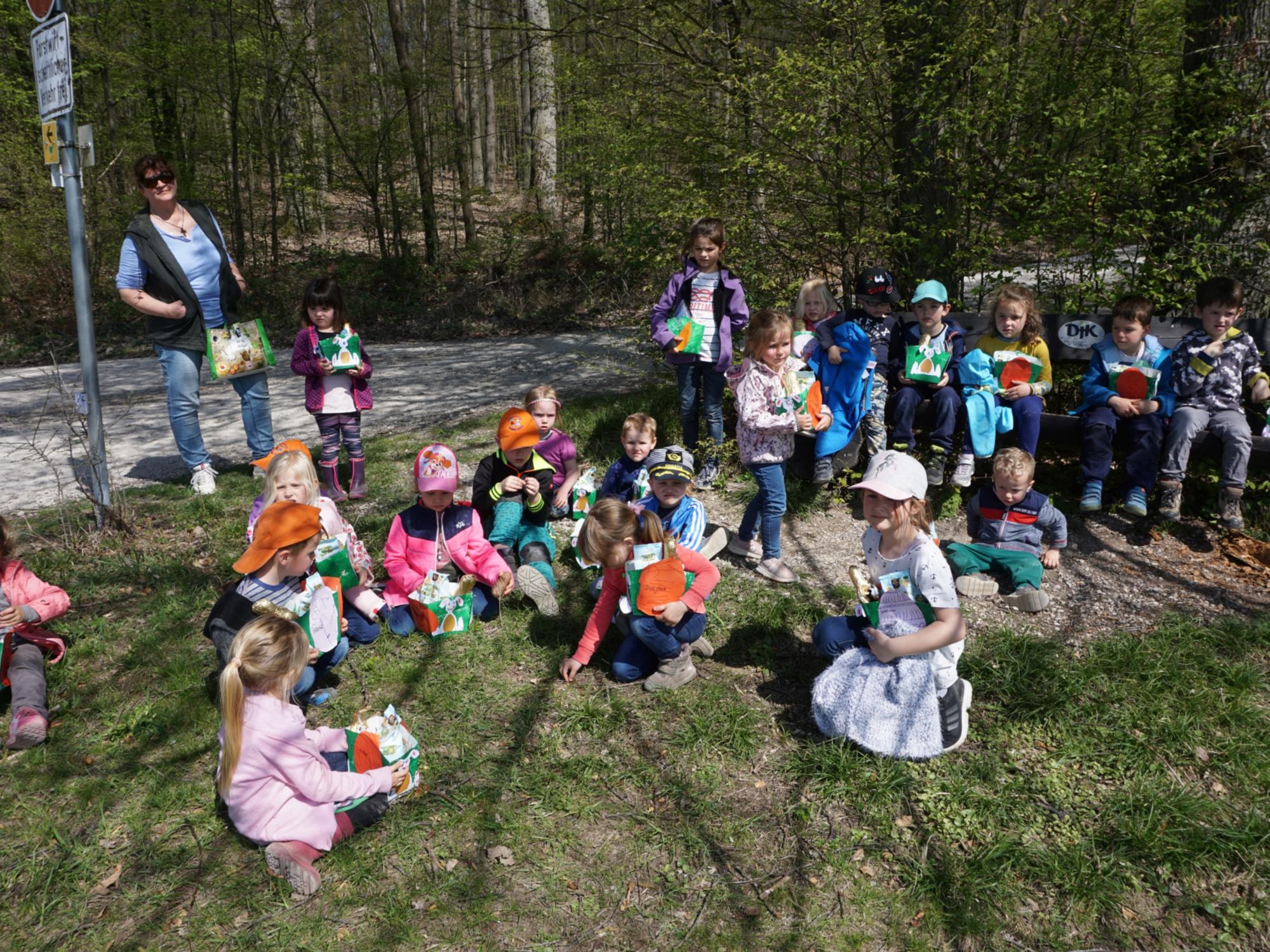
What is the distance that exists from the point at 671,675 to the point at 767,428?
1.70 m

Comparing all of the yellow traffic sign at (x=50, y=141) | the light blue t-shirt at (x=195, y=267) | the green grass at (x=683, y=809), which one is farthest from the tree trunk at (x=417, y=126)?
the green grass at (x=683, y=809)

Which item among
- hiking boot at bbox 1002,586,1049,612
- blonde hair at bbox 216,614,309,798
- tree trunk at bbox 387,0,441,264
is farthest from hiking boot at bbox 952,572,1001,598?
tree trunk at bbox 387,0,441,264

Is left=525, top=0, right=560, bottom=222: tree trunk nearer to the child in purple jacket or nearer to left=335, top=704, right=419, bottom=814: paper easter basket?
the child in purple jacket

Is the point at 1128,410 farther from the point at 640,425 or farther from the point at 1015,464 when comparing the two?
the point at 640,425

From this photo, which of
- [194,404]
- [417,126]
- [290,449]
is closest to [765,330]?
[290,449]

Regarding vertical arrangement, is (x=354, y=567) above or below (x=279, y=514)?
below

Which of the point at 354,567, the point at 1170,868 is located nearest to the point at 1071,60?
the point at 1170,868

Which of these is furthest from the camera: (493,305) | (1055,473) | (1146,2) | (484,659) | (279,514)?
(493,305)

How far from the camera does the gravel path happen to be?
6848 mm

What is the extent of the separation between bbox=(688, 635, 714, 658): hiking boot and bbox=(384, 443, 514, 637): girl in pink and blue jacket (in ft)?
3.39

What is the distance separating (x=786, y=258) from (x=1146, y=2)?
325 centimetres

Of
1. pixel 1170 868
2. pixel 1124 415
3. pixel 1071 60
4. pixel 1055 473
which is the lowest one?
pixel 1170 868

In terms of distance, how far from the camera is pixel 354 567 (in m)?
4.45

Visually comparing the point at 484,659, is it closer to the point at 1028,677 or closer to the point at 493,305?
the point at 1028,677
